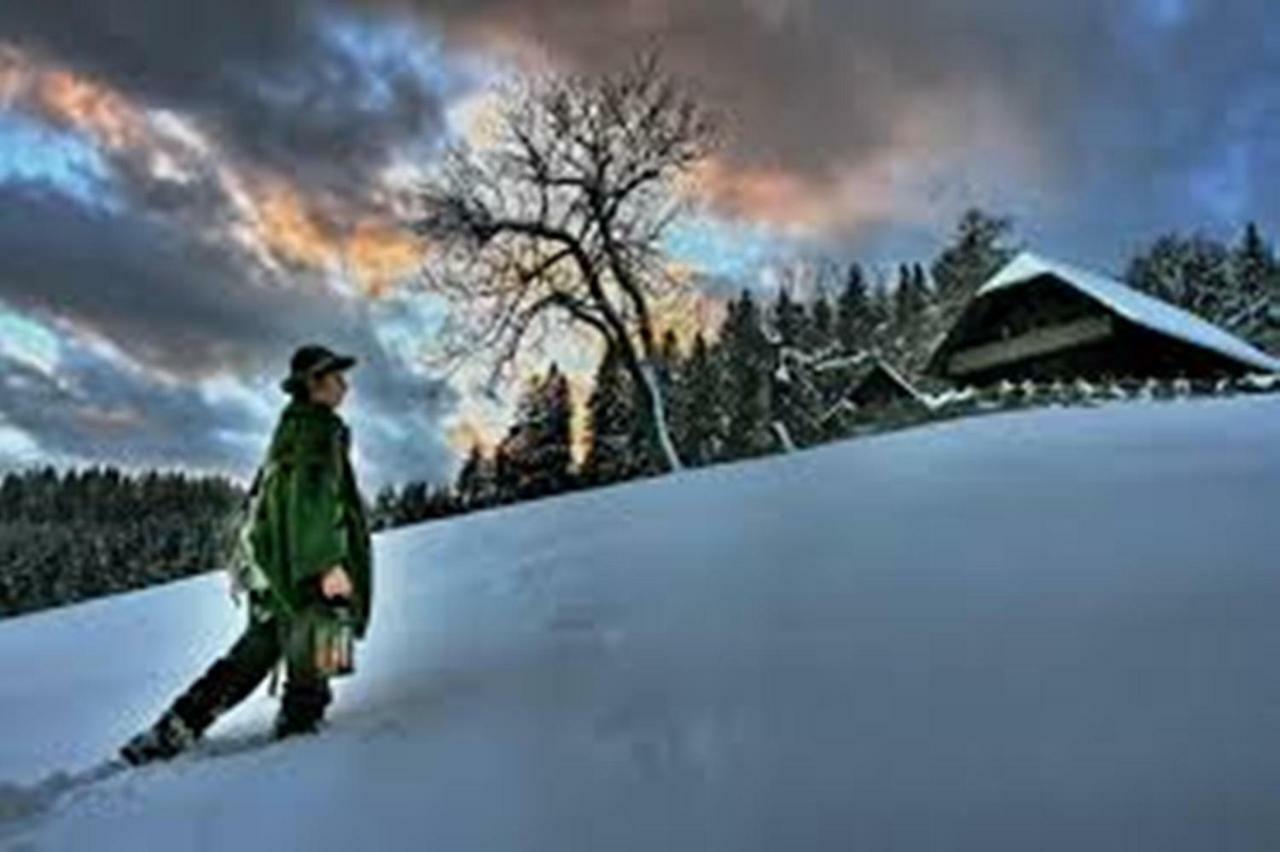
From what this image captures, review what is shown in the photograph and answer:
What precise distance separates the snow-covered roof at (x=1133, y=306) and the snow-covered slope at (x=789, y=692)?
2583cm

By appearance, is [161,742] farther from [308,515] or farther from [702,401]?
[702,401]

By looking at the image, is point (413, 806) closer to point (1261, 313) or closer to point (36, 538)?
point (1261, 313)

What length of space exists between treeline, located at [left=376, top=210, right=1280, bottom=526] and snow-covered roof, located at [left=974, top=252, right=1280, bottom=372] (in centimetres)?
2882

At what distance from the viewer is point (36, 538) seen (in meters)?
126

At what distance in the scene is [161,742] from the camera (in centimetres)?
865

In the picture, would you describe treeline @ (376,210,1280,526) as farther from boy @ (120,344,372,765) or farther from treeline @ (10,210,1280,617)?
boy @ (120,344,372,765)

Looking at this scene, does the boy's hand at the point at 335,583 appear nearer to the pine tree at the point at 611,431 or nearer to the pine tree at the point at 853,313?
the pine tree at the point at 611,431

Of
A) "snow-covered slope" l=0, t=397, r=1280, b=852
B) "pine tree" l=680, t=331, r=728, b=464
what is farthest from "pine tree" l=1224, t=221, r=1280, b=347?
"snow-covered slope" l=0, t=397, r=1280, b=852

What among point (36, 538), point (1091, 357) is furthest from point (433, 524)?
point (36, 538)

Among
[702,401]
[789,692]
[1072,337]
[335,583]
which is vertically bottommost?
[789,692]

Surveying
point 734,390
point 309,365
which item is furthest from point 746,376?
point 309,365

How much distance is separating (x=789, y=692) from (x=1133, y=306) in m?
34.1

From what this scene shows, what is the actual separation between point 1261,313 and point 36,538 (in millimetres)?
79309

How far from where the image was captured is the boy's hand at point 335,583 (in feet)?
28.2
